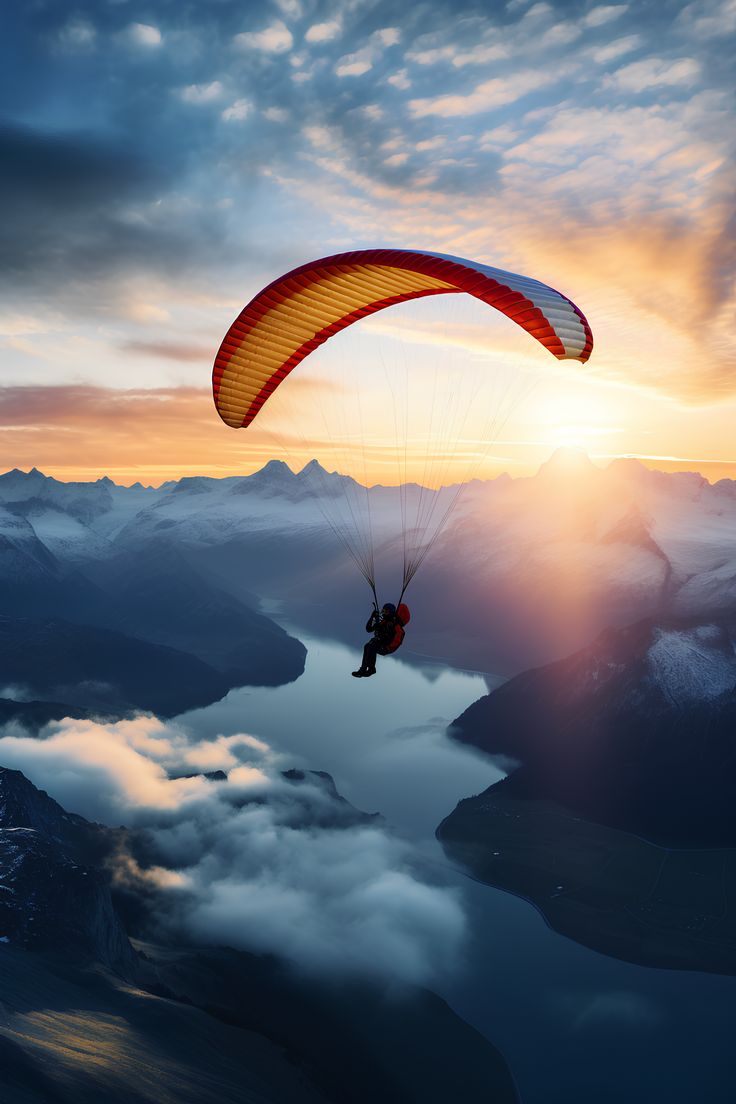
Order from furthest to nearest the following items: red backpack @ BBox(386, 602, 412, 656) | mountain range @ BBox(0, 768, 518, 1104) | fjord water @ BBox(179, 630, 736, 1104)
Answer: fjord water @ BBox(179, 630, 736, 1104) < mountain range @ BBox(0, 768, 518, 1104) < red backpack @ BBox(386, 602, 412, 656)

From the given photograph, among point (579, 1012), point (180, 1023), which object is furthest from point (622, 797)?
point (180, 1023)

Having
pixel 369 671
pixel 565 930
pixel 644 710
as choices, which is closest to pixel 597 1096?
pixel 565 930

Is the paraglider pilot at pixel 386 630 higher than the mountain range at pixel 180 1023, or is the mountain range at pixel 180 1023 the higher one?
the paraglider pilot at pixel 386 630

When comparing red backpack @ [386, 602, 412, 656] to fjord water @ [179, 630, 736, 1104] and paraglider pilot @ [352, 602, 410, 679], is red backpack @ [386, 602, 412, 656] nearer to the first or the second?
paraglider pilot @ [352, 602, 410, 679]

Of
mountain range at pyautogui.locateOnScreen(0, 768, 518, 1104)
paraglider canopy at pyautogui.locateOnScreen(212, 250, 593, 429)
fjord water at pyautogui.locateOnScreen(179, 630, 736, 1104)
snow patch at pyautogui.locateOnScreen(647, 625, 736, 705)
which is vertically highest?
snow patch at pyautogui.locateOnScreen(647, 625, 736, 705)

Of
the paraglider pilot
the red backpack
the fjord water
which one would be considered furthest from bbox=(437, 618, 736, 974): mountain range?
the red backpack

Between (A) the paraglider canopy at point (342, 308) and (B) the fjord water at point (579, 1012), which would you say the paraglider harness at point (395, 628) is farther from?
(B) the fjord water at point (579, 1012)

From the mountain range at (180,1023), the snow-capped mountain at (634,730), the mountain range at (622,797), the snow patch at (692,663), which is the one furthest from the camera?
the snow patch at (692,663)

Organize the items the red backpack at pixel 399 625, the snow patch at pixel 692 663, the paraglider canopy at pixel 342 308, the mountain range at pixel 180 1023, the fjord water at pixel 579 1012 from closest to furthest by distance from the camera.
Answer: the paraglider canopy at pixel 342 308
the red backpack at pixel 399 625
the mountain range at pixel 180 1023
the fjord water at pixel 579 1012
the snow patch at pixel 692 663

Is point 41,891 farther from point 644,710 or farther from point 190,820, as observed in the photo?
point 644,710

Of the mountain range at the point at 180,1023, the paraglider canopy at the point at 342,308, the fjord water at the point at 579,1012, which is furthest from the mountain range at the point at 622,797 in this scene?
the paraglider canopy at the point at 342,308

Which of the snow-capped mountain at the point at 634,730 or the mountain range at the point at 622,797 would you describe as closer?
the mountain range at the point at 622,797
